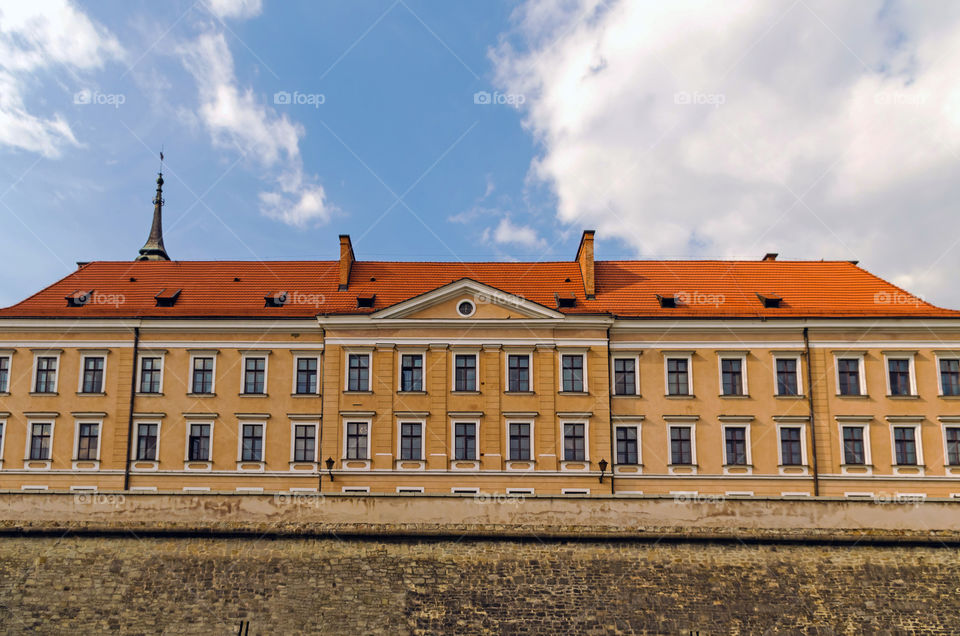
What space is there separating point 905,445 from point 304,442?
2472 centimetres

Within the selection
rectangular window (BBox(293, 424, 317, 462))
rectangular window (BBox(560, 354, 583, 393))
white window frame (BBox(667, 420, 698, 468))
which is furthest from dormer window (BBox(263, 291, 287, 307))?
white window frame (BBox(667, 420, 698, 468))

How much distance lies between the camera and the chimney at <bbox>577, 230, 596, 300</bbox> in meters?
39.2

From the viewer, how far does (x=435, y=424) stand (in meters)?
35.8

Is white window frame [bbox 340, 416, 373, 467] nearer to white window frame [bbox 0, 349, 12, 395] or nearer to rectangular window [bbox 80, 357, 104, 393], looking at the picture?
rectangular window [bbox 80, 357, 104, 393]

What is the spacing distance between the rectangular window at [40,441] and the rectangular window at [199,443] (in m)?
5.82

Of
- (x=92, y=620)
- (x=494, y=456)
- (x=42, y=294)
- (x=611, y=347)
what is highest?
(x=42, y=294)

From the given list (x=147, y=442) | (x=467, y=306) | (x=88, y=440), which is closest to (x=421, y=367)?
(x=467, y=306)

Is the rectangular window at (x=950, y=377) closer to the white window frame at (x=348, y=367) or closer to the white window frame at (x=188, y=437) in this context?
the white window frame at (x=348, y=367)

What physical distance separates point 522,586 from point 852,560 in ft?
29.9

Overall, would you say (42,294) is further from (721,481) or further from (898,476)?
(898,476)

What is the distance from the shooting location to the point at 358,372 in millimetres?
36469

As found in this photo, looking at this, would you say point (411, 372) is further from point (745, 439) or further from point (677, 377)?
point (745, 439)

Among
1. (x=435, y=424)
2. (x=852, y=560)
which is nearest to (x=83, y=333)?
(x=435, y=424)

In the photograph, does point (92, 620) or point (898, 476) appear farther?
point (898, 476)
